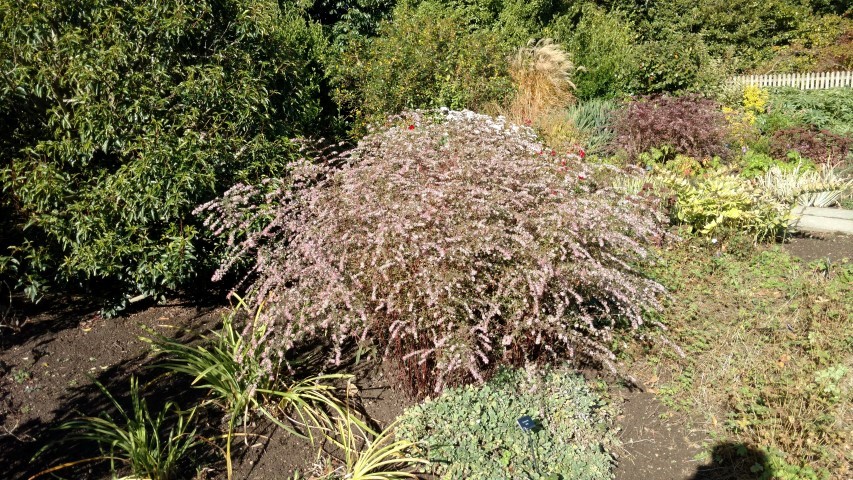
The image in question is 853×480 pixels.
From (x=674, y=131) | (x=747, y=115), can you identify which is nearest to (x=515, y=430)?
(x=674, y=131)

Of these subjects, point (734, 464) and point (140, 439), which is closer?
point (140, 439)

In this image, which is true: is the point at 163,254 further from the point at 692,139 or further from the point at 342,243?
the point at 692,139

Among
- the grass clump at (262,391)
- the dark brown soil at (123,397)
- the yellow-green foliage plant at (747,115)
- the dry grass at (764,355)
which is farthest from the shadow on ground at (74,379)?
the yellow-green foliage plant at (747,115)

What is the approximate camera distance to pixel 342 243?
360cm

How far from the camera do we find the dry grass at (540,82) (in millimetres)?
9048

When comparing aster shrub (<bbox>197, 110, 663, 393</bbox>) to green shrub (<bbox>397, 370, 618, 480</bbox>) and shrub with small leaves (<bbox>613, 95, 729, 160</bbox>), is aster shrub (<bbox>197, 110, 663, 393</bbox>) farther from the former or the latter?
shrub with small leaves (<bbox>613, 95, 729, 160</bbox>)

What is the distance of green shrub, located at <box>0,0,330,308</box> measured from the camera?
440 cm

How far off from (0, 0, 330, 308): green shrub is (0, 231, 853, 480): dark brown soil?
0.35 meters

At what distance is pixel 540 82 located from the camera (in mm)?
10047

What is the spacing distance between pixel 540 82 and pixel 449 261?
7310mm

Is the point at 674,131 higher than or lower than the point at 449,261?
lower

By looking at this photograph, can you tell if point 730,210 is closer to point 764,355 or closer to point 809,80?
point 764,355

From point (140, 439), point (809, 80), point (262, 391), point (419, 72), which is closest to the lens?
point (140, 439)

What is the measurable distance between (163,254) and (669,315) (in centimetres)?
374
